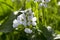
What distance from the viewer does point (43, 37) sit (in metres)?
1.41

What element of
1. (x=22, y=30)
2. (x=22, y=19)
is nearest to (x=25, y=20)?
(x=22, y=19)

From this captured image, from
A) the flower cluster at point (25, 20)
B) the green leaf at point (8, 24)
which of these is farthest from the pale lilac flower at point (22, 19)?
the green leaf at point (8, 24)

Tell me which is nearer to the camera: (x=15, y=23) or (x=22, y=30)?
(x=15, y=23)

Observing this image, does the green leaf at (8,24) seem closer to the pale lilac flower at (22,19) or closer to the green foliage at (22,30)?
the green foliage at (22,30)

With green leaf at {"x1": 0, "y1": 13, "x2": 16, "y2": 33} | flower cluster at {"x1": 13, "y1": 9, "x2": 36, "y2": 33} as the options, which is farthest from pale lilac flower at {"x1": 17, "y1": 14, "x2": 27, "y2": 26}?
green leaf at {"x1": 0, "y1": 13, "x2": 16, "y2": 33}

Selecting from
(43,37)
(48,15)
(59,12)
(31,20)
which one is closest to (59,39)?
(43,37)

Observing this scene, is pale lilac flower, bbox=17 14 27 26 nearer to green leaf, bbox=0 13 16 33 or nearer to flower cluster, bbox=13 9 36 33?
flower cluster, bbox=13 9 36 33

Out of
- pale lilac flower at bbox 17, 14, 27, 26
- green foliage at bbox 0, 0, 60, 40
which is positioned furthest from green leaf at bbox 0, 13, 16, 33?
pale lilac flower at bbox 17, 14, 27, 26

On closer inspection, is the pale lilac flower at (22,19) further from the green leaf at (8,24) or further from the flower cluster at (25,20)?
the green leaf at (8,24)

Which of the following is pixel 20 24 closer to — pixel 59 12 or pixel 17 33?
pixel 17 33

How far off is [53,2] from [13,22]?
0.70 m

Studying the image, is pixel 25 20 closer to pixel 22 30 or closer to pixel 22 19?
pixel 22 19

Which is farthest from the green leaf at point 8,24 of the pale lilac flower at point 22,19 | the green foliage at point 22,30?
the pale lilac flower at point 22,19

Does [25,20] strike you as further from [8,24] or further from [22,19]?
[8,24]
